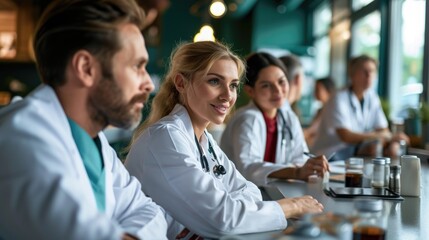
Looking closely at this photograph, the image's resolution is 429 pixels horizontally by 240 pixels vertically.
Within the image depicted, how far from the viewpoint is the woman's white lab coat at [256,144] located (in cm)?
274

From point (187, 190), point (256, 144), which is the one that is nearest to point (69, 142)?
point (187, 190)

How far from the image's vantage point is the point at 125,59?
1.32m

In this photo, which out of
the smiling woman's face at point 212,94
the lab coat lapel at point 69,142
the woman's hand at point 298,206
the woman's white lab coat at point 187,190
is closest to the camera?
the lab coat lapel at point 69,142

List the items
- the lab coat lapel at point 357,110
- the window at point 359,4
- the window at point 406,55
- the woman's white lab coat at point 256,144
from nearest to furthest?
the woman's white lab coat at point 256,144 → the lab coat lapel at point 357,110 → the window at point 406,55 → the window at point 359,4

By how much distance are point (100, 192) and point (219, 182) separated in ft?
2.05

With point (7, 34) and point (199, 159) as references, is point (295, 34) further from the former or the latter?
point (199, 159)

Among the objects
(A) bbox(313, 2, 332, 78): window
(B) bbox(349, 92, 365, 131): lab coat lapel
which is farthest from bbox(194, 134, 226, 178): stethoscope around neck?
(A) bbox(313, 2, 332, 78): window

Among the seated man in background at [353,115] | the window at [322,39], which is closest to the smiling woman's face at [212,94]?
the seated man in background at [353,115]

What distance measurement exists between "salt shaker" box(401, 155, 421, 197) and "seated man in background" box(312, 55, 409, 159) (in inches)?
86.3

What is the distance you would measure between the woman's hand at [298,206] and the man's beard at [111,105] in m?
0.59

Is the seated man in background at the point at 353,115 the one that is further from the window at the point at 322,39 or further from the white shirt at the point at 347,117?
the window at the point at 322,39

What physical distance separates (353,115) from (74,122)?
12.3 feet

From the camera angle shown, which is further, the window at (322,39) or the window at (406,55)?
the window at (322,39)

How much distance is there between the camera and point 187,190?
5.38 ft
